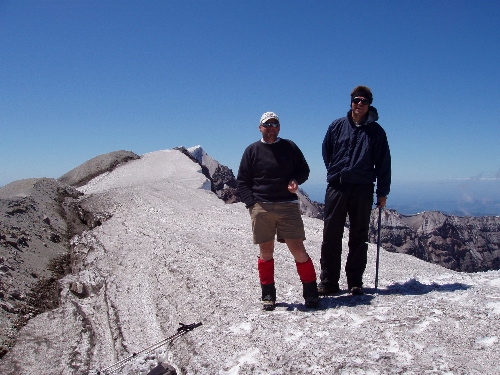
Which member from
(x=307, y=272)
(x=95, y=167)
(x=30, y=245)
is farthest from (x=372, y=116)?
(x=95, y=167)

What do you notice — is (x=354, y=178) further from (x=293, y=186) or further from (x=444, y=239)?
(x=444, y=239)

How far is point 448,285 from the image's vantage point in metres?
4.99

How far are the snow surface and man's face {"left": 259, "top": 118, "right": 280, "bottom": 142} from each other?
6.85 feet

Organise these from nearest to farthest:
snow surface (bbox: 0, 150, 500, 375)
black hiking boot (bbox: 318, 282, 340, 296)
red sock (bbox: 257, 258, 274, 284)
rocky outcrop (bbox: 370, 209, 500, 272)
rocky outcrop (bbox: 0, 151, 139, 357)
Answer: snow surface (bbox: 0, 150, 500, 375)
red sock (bbox: 257, 258, 274, 284)
black hiking boot (bbox: 318, 282, 340, 296)
rocky outcrop (bbox: 0, 151, 139, 357)
rocky outcrop (bbox: 370, 209, 500, 272)

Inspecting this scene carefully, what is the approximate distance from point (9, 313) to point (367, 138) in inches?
227

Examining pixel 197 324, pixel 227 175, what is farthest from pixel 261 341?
pixel 227 175

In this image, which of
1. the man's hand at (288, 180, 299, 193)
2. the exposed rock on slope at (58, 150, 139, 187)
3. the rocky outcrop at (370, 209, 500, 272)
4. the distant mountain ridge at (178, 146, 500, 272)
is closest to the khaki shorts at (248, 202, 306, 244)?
the man's hand at (288, 180, 299, 193)

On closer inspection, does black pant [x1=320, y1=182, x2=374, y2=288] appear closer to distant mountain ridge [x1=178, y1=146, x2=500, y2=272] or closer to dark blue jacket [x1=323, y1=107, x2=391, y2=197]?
dark blue jacket [x1=323, y1=107, x2=391, y2=197]

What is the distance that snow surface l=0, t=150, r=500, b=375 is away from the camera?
3.36 meters

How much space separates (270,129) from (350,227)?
1.65 meters

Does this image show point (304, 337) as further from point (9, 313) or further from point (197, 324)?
point (9, 313)

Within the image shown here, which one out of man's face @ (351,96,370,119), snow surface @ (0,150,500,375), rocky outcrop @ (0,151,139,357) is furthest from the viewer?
rocky outcrop @ (0,151,139,357)

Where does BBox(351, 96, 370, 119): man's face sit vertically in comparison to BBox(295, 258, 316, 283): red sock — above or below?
above

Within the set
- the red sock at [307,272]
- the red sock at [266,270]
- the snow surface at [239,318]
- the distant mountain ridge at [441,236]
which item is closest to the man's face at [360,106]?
the red sock at [307,272]
